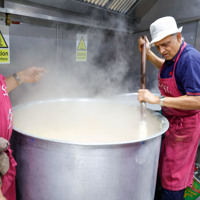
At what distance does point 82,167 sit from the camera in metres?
0.93

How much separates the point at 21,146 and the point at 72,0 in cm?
107

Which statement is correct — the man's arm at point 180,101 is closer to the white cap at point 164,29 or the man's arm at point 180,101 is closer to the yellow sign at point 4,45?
the white cap at point 164,29

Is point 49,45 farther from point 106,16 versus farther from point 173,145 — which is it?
point 173,145

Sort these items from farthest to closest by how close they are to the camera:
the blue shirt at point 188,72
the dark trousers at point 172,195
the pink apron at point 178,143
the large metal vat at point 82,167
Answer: the dark trousers at point 172,195, the pink apron at point 178,143, the blue shirt at point 188,72, the large metal vat at point 82,167

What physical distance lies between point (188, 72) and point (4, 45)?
1.25 meters

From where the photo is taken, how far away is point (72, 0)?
1.50 meters

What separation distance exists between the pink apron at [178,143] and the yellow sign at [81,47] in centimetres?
89

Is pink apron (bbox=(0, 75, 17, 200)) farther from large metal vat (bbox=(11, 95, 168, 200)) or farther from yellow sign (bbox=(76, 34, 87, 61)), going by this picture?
yellow sign (bbox=(76, 34, 87, 61))

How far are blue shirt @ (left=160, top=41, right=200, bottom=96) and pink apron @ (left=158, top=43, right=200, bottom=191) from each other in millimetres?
52

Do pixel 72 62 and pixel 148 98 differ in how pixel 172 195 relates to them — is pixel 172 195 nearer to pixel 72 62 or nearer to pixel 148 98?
pixel 148 98

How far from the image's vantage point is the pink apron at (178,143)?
144 centimetres

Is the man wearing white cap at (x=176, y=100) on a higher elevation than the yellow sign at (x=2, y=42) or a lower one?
lower

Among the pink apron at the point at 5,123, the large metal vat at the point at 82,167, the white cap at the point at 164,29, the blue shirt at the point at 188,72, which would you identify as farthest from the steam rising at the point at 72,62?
the blue shirt at the point at 188,72

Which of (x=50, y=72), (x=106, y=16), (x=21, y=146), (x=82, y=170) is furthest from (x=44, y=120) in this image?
(x=106, y=16)
